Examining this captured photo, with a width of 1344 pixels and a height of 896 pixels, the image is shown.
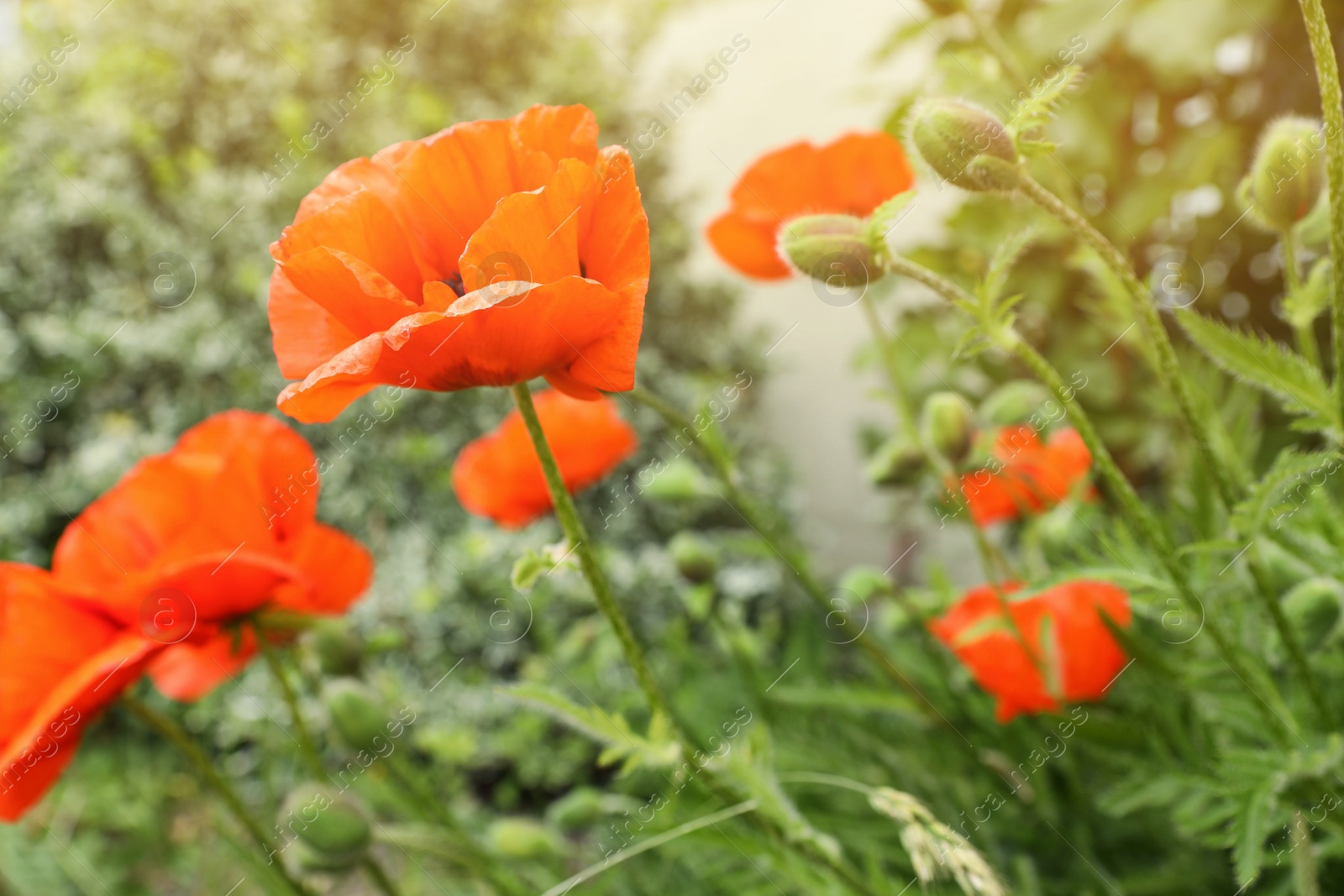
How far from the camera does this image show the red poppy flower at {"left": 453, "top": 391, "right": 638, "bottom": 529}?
2.75 ft

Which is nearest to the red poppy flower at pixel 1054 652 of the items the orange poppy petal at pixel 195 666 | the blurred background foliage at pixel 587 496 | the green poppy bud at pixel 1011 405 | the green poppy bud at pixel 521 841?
the blurred background foliage at pixel 587 496

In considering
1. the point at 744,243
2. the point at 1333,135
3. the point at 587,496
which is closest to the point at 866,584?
the point at 744,243

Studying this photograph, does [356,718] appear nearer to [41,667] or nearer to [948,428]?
[41,667]

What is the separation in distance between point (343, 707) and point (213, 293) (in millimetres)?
1770

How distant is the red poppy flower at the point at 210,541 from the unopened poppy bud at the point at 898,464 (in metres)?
0.43

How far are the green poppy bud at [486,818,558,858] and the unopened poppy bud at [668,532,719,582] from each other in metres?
0.24

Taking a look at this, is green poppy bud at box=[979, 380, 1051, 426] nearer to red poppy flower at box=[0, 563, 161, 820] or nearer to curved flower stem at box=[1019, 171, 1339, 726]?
curved flower stem at box=[1019, 171, 1339, 726]

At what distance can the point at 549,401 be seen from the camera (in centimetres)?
83

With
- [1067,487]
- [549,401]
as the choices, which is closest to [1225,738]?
[1067,487]

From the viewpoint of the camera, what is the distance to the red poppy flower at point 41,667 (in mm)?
520

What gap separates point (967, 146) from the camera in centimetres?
37

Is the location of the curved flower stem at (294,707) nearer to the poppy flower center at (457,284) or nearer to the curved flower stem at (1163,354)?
the poppy flower center at (457,284)

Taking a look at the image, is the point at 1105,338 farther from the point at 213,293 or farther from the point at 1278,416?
the point at 213,293

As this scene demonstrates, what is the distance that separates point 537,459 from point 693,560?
6.5 inches
